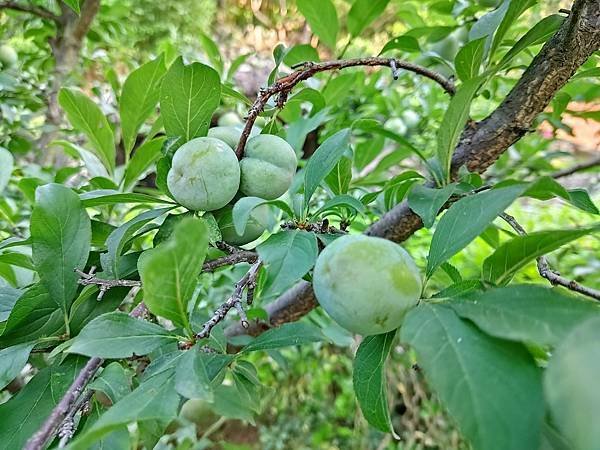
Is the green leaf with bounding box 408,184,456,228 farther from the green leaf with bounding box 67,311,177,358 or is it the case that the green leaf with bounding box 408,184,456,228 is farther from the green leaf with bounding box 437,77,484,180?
the green leaf with bounding box 67,311,177,358

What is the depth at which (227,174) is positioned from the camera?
1.33ft

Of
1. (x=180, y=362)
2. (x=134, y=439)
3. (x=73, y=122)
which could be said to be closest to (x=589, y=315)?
(x=180, y=362)

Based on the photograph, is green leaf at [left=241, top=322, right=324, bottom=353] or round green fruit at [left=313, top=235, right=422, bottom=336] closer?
round green fruit at [left=313, top=235, right=422, bottom=336]

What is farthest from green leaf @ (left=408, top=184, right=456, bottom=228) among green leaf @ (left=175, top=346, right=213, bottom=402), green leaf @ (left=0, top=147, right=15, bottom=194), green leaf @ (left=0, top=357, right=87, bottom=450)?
green leaf @ (left=0, top=147, right=15, bottom=194)

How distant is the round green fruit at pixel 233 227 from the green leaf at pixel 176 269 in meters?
0.12

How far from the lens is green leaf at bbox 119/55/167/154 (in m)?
0.56

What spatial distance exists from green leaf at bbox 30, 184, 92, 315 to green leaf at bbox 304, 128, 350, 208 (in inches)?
7.7

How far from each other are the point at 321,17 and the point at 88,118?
0.35m

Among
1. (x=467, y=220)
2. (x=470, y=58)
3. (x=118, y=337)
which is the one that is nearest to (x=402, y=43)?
(x=470, y=58)

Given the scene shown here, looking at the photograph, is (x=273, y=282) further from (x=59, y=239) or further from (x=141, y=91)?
(x=141, y=91)

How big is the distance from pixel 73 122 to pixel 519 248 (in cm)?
53

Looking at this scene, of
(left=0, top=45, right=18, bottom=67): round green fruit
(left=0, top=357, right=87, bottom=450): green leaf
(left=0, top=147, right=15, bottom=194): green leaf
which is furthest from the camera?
(left=0, top=45, right=18, bottom=67): round green fruit

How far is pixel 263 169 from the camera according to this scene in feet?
1.41

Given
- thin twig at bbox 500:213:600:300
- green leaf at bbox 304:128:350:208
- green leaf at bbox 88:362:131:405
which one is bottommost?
green leaf at bbox 88:362:131:405
